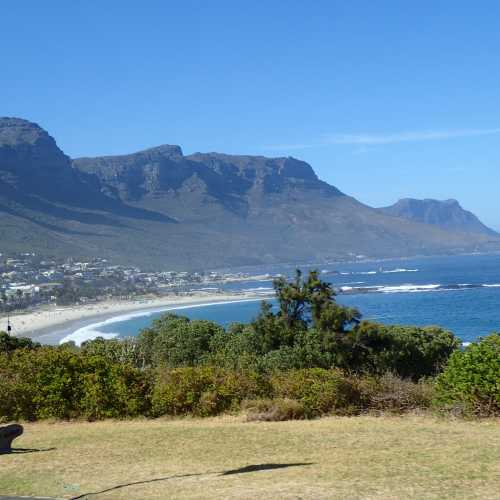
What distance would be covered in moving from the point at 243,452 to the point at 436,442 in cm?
269

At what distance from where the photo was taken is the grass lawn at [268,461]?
8180mm

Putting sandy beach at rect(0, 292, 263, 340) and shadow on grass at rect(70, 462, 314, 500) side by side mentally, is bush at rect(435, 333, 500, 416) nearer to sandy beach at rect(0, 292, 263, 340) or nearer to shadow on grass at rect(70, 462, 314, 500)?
shadow on grass at rect(70, 462, 314, 500)

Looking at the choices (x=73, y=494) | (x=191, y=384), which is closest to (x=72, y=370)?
(x=191, y=384)

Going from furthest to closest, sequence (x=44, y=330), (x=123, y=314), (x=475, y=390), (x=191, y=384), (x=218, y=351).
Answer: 1. (x=123, y=314)
2. (x=44, y=330)
3. (x=218, y=351)
4. (x=191, y=384)
5. (x=475, y=390)

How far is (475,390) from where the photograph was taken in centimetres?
1273

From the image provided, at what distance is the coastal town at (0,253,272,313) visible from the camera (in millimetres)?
121625

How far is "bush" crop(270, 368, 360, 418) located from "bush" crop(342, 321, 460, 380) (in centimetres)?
881

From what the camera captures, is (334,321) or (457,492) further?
(334,321)

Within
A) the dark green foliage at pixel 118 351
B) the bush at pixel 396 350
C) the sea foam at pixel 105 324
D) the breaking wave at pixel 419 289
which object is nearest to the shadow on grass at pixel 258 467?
the bush at pixel 396 350

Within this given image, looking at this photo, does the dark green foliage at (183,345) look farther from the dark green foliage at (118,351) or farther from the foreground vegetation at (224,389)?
the foreground vegetation at (224,389)

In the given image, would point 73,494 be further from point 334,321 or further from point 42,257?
point 42,257

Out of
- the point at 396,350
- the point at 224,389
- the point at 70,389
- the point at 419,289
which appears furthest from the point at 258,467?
the point at 419,289

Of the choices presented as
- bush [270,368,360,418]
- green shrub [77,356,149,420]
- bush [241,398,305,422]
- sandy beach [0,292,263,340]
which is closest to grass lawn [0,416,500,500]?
bush [241,398,305,422]

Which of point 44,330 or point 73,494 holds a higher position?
point 73,494
